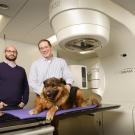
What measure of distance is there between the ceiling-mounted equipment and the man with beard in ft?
2.09

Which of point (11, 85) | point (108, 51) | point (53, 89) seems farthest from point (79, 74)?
point (53, 89)

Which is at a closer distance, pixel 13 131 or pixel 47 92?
pixel 13 131

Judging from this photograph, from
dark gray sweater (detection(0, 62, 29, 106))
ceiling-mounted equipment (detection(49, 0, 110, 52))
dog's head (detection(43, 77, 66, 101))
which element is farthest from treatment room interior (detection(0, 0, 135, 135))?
dark gray sweater (detection(0, 62, 29, 106))

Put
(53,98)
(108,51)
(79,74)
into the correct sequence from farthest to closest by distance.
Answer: (79,74) < (108,51) < (53,98)

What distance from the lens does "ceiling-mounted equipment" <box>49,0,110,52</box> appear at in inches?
54.2

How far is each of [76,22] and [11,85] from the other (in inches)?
35.4

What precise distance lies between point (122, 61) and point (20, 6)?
1089 millimetres

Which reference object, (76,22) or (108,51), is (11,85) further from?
(108,51)

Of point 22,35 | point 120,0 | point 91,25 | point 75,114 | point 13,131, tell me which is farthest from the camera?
point 22,35

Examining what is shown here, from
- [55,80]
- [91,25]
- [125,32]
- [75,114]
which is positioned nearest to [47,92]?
[55,80]

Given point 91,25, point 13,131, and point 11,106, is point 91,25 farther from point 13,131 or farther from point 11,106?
point 11,106

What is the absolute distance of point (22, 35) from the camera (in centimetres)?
254

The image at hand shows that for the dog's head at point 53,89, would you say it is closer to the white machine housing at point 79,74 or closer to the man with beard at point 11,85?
the man with beard at point 11,85

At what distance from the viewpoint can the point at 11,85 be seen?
1.82 metres
